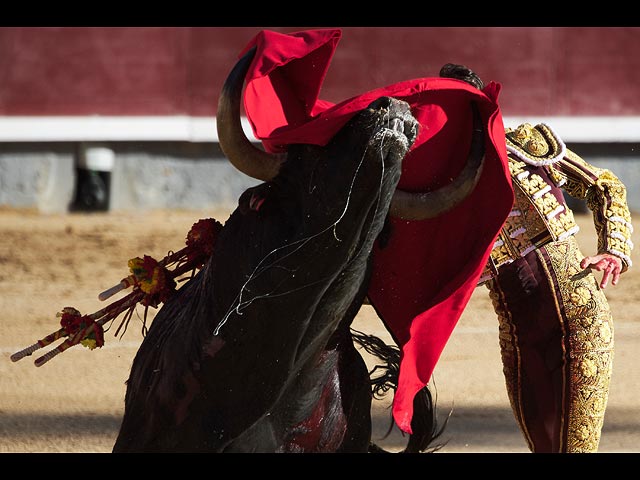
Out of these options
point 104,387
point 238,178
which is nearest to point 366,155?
point 104,387

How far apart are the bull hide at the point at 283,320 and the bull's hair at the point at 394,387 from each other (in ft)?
0.77

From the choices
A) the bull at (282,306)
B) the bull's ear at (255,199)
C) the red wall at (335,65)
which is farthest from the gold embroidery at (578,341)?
the red wall at (335,65)

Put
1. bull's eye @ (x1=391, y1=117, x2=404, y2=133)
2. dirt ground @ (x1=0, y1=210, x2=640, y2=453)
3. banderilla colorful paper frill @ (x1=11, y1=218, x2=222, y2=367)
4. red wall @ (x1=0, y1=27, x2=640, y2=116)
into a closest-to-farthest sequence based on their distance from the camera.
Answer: bull's eye @ (x1=391, y1=117, x2=404, y2=133)
banderilla colorful paper frill @ (x1=11, y1=218, x2=222, y2=367)
dirt ground @ (x1=0, y1=210, x2=640, y2=453)
red wall @ (x1=0, y1=27, x2=640, y2=116)

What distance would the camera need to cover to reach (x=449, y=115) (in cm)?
263

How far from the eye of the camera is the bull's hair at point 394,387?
3.11 m

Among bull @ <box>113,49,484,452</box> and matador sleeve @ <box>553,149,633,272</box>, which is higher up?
matador sleeve @ <box>553,149,633,272</box>

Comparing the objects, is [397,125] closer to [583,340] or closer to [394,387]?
[394,387]

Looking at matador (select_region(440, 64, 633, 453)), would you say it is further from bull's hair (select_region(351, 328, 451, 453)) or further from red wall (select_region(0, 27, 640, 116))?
red wall (select_region(0, 27, 640, 116))

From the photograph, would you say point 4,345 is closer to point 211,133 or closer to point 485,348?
point 485,348

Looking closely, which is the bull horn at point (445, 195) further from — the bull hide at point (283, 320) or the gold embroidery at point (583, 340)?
the gold embroidery at point (583, 340)

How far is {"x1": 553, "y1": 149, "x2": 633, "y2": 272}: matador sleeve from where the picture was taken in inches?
124

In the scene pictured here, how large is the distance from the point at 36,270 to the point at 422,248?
4.63 m

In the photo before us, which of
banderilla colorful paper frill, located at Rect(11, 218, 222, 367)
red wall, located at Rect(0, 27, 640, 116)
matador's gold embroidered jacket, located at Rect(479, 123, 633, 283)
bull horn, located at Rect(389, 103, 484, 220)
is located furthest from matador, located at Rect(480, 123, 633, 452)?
red wall, located at Rect(0, 27, 640, 116)

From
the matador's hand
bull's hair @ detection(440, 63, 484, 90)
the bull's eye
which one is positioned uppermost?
bull's hair @ detection(440, 63, 484, 90)
